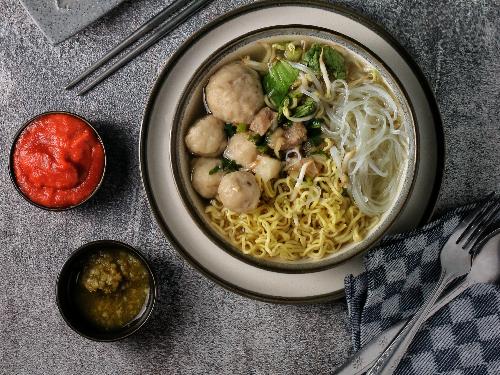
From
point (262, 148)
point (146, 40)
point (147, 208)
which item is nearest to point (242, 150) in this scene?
point (262, 148)

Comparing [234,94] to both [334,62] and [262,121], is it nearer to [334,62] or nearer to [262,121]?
[262,121]

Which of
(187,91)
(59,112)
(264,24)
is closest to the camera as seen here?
(187,91)

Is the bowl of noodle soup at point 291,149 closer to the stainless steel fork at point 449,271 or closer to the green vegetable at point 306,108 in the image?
the green vegetable at point 306,108

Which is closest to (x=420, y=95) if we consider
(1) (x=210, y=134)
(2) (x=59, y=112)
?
(1) (x=210, y=134)

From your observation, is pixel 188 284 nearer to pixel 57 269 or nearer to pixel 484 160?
pixel 57 269

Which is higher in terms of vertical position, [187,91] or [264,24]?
[264,24]
